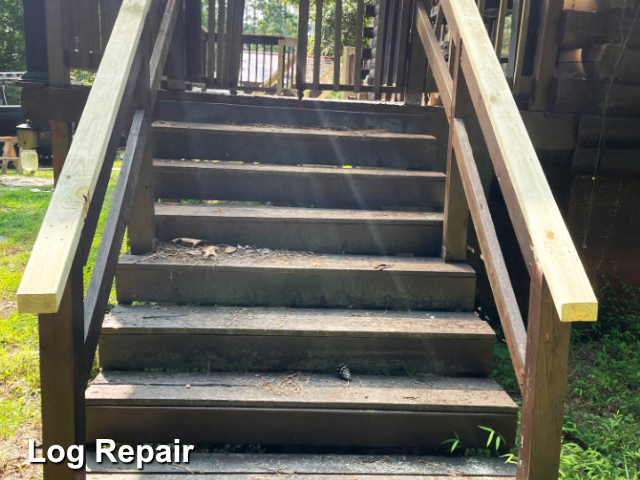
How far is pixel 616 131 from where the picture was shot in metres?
4.30

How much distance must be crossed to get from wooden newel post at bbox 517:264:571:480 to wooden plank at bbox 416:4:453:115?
1692 mm

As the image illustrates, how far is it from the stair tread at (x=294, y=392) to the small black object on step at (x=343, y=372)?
0.03m

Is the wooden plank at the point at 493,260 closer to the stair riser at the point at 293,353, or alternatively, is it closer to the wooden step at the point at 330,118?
the stair riser at the point at 293,353

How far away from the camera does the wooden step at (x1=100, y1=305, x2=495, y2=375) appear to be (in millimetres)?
2648

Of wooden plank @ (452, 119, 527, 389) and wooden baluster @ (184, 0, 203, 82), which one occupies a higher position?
wooden baluster @ (184, 0, 203, 82)

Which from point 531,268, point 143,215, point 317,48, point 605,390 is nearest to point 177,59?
point 317,48

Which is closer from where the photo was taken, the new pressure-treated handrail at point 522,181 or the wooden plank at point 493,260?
the new pressure-treated handrail at point 522,181

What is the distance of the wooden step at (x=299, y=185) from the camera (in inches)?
136

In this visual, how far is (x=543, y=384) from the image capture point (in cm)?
185

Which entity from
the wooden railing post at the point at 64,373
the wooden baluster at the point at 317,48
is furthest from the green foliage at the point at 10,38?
the wooden railing post at the point at 64,373

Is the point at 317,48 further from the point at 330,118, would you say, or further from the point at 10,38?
the point at 10,38

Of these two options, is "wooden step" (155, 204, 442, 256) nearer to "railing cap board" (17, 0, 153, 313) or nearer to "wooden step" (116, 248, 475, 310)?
"wooden step" (116, 248, 475, 310)

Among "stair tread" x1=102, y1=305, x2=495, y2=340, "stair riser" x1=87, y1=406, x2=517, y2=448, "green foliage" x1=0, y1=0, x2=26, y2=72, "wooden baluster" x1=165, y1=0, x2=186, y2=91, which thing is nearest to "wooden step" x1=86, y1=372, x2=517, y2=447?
"stair riser" x1=87, y1=406, x2=517, y2=448

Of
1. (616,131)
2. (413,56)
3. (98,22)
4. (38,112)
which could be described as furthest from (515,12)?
(38,112)
